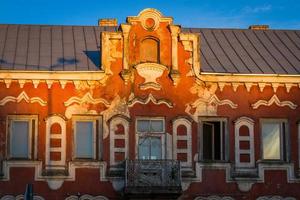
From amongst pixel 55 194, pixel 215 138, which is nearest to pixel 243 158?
pixel 215 138

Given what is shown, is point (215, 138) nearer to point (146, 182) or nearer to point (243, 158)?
point (243, 158)

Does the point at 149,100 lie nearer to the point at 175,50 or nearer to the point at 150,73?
the point at 150,73

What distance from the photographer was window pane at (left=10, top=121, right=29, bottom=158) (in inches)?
1033

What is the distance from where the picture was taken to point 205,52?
29656 mm

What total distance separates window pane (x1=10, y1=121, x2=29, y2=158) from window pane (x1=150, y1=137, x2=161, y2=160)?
4.61 metres

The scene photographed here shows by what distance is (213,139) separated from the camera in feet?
89.9

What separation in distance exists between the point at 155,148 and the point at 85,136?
263 centimetres

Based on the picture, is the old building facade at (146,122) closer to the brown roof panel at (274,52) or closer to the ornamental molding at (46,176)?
the ornamental molding at (46,176)

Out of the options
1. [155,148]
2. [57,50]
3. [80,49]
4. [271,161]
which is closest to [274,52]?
[271,161]

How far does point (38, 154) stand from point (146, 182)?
4068mm

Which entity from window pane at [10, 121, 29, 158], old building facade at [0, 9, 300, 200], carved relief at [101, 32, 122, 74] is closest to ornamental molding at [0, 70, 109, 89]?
old building facade at [0, 9, 300, 200]

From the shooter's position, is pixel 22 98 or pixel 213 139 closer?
pixel 22 98

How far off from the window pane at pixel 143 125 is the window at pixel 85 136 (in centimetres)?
153

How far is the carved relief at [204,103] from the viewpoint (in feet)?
89.3
